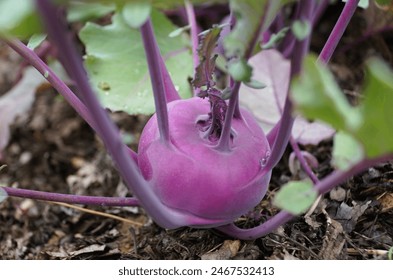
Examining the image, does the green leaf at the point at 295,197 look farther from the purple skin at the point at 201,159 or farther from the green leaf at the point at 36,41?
the green leaf at the point at 36,41

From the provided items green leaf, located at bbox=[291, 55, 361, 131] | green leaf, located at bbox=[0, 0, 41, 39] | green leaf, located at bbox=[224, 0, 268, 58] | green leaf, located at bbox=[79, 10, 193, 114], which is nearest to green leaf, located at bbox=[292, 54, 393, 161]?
green leaf, located at bbox=[291, 55, 361, 131]

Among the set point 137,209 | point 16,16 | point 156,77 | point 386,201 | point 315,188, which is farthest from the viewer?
point 137,209

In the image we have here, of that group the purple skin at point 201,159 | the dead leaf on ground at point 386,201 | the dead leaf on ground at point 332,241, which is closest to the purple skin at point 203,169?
the purple skin at point 201,159

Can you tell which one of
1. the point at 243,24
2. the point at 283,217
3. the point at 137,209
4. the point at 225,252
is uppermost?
the point at 243,24

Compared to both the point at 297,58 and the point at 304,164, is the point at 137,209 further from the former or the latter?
the point at 297,58

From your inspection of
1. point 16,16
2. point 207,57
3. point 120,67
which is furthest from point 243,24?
point 120,67
